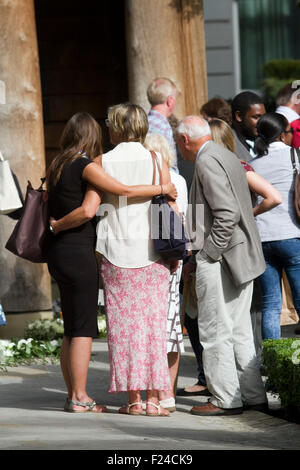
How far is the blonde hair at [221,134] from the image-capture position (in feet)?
20.3

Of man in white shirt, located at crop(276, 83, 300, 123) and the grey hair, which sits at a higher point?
man in white shirt, located at crop(276, 83, 300, 123)

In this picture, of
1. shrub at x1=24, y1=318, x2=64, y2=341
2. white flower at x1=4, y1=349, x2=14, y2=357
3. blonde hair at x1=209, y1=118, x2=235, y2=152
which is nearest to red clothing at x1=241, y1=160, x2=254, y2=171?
blonde hair at x1=209, y1=118, x2=235, y2=152

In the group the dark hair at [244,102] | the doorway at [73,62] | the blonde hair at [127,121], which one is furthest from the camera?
the doorway at [73,62]

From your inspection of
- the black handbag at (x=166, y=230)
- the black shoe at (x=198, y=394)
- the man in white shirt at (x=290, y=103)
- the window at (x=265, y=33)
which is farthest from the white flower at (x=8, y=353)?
the window at (x=265, y=33)

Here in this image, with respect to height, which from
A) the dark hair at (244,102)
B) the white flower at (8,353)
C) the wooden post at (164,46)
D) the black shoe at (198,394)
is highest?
the wooden post at (164,46)

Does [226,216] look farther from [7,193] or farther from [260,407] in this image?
[7,193]

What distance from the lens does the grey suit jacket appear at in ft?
18.5

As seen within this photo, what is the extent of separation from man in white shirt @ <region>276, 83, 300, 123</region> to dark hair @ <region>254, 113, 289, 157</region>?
1.14 meters

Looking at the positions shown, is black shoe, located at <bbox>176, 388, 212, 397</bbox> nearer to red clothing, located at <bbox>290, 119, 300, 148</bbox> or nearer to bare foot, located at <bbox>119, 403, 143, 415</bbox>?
bare foot, located at <bbox>119, 403, 143, 415</bbox>

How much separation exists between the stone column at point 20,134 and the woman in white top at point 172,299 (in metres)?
3.24

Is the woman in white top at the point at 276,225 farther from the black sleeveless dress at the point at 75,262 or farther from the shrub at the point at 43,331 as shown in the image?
the shrub at the point at 43,331

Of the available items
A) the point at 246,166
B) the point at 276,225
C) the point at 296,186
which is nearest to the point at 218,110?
the point at 296,186

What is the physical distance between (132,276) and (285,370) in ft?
3.39

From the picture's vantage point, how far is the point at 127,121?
5.74 metres
